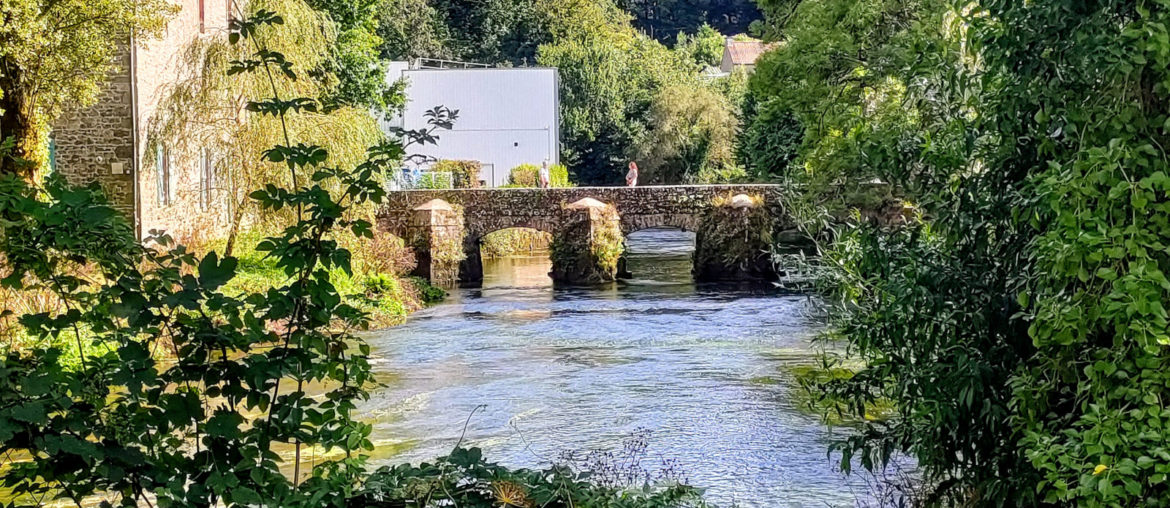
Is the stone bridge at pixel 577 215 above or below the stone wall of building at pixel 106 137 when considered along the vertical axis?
below

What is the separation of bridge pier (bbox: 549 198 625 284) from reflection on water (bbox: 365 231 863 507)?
9.60 ft

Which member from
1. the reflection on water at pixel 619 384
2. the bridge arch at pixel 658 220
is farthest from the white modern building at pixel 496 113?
the reflection on water at pixel 619 384

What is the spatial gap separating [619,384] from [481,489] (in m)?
12.3

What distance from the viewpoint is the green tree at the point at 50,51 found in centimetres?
1397

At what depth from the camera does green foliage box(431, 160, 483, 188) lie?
38997mm

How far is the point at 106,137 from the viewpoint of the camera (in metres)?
19.9

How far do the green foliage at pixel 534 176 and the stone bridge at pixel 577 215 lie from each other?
7197 millimetres

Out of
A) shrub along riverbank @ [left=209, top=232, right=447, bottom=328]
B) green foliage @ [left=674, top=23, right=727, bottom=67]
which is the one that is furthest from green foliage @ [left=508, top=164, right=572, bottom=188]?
green foliage @ [left=674, top=23, right=727, bottom=67]

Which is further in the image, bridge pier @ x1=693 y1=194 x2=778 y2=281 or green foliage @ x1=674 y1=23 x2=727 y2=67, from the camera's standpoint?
green foliage @ x1=674 y1=23 x2=727 y2=67

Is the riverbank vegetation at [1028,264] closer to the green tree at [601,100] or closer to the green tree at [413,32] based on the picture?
the green tree at [601,100]

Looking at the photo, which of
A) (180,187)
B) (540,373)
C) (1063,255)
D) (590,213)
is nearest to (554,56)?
(590,213)

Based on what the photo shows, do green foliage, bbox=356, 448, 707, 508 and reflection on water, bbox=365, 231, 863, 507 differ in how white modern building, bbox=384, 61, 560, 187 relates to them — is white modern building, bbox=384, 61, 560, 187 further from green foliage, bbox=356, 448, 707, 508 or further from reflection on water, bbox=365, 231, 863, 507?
green foliage, bbox=356, 448, 707, 508

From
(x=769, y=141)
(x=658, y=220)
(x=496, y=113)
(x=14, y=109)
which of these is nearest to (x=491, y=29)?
(x=496, y=113)

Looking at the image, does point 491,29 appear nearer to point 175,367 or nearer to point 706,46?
point 706,46
